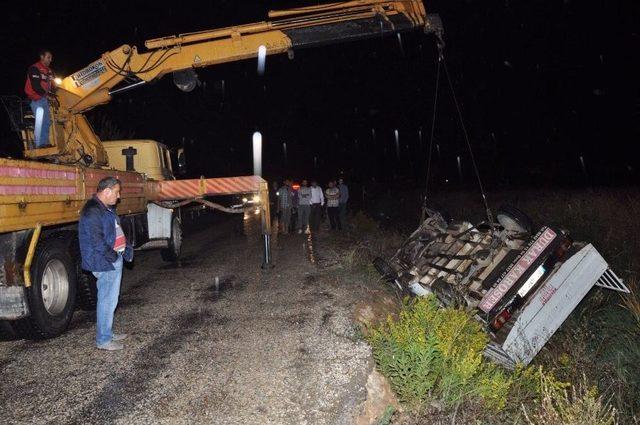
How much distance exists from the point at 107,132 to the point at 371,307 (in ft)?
45.9

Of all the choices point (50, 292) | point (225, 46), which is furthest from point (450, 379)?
point (225, 46)

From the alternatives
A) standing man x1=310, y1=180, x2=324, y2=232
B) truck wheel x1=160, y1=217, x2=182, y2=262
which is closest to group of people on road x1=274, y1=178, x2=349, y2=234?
standing man x1=310, y1=180, x2=324, y2=232

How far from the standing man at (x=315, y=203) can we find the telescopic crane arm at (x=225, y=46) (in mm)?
6916

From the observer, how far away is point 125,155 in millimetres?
9547

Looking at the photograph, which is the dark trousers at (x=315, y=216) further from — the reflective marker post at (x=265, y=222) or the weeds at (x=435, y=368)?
the weeds at (x=435, y=368)

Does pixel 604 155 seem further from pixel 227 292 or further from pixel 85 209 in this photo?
pixel 85 209

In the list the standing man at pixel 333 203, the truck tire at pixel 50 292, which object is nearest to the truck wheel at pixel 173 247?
the truck tire at pixel 50 292

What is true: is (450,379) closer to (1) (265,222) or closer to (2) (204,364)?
(2) (204,364)

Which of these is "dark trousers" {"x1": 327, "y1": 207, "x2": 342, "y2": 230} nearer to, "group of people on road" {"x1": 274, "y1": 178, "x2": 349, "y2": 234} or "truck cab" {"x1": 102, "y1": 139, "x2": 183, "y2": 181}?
"group of people on road" {"x1": 274, "y1": 178, "x2": 349, "y2": 234}

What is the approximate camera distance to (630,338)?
19.0 feet

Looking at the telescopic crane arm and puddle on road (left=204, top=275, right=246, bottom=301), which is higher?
the telescopic crane arm

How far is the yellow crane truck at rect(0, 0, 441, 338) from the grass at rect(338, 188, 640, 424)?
12.7 feet

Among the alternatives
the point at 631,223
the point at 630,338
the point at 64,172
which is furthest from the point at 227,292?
the point at 631,223

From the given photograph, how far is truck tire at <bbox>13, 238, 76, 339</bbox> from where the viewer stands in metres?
4.72
